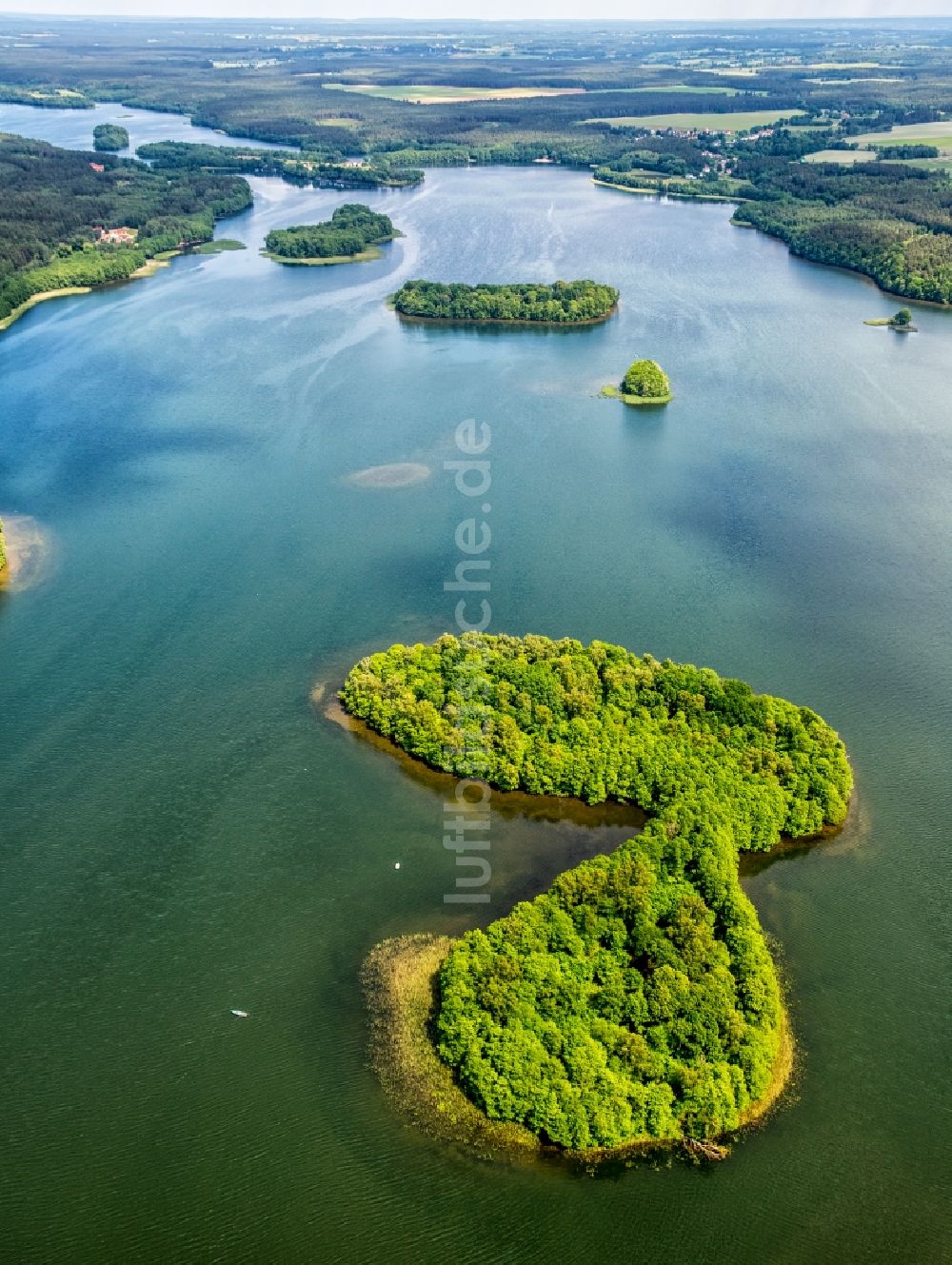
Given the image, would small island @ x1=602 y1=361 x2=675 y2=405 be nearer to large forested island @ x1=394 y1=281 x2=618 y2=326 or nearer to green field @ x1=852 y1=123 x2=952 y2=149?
large forested island @ x1=394 y1=281 x2=618 y2=326

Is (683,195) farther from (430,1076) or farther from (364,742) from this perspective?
(430,1076)

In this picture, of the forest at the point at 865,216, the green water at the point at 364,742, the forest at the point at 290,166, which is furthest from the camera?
the forest at the point at 290,166

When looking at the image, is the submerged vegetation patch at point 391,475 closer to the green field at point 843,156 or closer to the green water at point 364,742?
the green water at point 364,742

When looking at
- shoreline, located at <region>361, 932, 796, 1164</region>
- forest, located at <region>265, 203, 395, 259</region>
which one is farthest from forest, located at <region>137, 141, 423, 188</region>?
shoreline, located at <region>361, 932, 796, 1164</region>

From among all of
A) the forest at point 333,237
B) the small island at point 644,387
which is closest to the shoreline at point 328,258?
the forest at point 333,237

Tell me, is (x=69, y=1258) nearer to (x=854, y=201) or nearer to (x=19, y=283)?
(x=19, y=283)

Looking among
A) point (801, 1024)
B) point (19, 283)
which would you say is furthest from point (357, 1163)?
point (19, 283)
